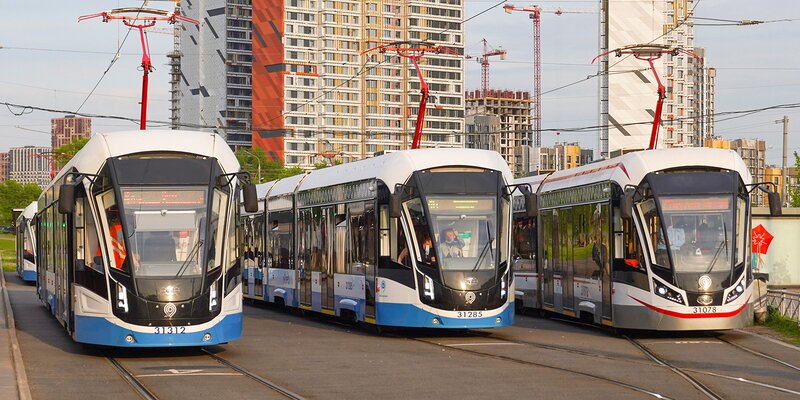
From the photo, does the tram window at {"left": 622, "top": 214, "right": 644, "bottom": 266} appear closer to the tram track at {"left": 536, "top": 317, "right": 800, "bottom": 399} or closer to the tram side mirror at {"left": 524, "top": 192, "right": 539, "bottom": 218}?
the tram track at {"left": 536, "top": 317, "right": 800, "bottom": 399}

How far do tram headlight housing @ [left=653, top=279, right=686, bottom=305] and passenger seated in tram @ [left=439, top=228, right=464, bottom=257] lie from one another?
3.31m

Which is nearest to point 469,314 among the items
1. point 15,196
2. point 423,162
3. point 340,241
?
point 423,162

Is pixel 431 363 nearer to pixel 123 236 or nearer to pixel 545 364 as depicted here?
pixel 545 364

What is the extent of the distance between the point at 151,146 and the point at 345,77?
172 meters

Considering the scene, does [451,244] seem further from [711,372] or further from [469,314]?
[711,372]

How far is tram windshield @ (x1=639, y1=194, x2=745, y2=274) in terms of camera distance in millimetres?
22547

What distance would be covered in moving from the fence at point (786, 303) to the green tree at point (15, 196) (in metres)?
124

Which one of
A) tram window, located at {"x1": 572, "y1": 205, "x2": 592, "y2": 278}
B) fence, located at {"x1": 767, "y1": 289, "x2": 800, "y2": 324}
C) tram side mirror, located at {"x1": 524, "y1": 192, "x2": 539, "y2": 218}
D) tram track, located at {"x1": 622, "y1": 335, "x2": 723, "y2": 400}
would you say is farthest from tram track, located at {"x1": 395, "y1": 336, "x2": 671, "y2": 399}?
fence, located at {"x1": 767, "y1": 289, "x2": 800, "y2": 324}

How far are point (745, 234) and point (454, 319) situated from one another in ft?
17.0

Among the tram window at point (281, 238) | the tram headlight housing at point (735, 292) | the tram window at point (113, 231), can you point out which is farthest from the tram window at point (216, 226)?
the tram window at point (281, 238)

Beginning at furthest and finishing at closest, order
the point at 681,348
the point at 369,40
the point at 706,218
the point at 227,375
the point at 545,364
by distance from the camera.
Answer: the point at 369,40 → the point at 706,218 → the point at 681,348 → the point at 545,364 → the point at 227,375

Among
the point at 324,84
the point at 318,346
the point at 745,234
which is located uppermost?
the point at 324,84

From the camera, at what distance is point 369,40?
18662 centimetres

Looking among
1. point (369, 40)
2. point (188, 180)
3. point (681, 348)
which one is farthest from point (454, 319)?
point (369, 40)
